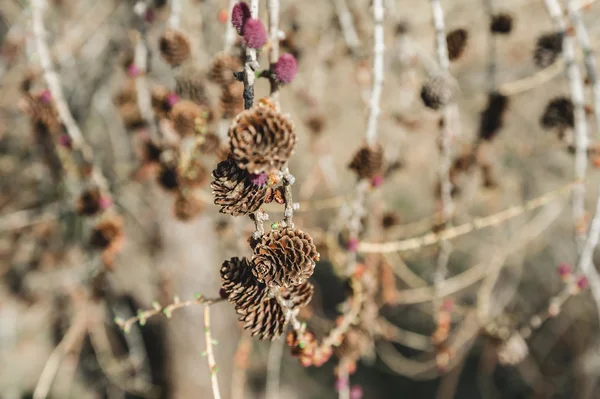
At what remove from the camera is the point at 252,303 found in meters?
0.68

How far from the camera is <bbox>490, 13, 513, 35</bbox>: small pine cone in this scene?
1.25 meters

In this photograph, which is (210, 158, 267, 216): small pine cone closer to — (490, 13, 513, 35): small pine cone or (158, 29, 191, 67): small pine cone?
(158, 29, 191, 67): small pine cone

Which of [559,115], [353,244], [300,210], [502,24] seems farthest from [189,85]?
[559,115]

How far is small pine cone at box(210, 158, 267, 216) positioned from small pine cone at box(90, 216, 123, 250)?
0.88 metres

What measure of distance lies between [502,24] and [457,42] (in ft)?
0.64

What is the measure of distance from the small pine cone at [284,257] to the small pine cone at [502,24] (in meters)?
1.00

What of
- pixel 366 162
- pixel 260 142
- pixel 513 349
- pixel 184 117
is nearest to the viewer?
pixel 260 142

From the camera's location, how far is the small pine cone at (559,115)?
1.27m

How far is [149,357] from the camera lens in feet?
9.49

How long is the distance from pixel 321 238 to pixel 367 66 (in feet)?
2.03

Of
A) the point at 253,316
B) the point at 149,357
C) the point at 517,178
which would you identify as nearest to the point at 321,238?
the point at 253,316

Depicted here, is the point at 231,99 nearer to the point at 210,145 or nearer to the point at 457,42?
the point at 210,145

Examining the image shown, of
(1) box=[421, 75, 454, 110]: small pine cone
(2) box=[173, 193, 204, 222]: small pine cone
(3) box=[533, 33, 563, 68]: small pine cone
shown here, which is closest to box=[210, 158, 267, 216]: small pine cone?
(1) box=[421, 75, 454, 110]: small pine cone

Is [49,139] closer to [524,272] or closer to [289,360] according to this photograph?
[289,360]
